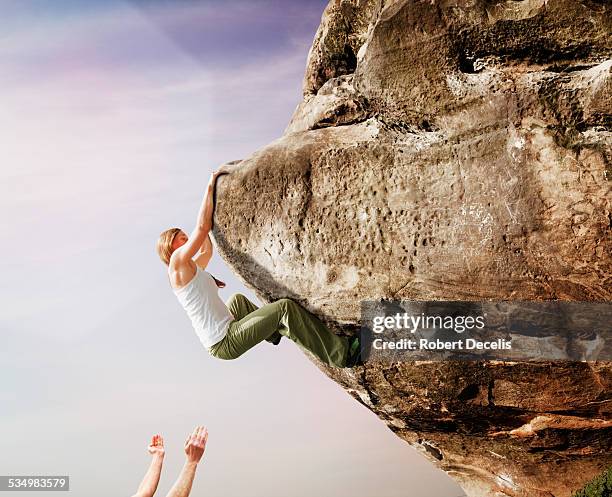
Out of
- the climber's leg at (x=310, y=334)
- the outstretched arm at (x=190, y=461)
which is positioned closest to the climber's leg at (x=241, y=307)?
the climber's leg at (x=310, y=334)

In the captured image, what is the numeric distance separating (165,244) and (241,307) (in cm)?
105

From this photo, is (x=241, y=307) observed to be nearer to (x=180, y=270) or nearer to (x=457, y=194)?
(x=180, y=270)

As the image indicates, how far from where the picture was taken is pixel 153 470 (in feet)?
28.1

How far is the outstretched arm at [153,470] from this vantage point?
27.6ft

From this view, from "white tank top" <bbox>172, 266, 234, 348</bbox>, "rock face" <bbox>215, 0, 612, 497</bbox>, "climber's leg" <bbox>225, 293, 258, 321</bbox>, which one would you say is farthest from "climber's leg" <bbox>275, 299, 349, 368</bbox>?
"white tank top" <bbox>172, 266, 234, 348</bbox>

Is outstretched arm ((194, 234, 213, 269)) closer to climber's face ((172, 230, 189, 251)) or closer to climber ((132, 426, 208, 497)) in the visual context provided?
climber's face ((172, 230, 189, 251))

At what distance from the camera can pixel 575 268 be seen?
7801 millimetres

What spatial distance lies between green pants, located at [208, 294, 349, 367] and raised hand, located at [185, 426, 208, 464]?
0.89 m

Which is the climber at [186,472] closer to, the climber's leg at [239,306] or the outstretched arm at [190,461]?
the outstretched arm at [190,461]

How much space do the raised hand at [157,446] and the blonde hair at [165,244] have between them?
193 cm

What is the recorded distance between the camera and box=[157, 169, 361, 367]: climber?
8.15m

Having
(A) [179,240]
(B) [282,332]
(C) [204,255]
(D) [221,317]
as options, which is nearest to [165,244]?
(A) [179,240]

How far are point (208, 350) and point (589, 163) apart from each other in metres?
4.10

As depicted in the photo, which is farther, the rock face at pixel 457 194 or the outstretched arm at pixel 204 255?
the outstretched arm at pixel 204 255
